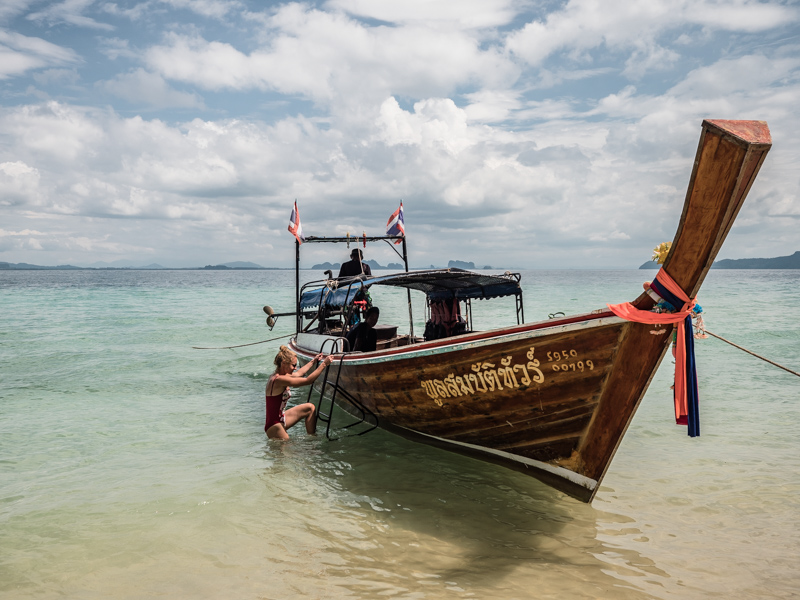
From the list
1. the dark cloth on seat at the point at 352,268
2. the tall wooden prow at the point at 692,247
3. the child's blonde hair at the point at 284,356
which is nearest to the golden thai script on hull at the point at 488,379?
the tall wooden prow at the point at 692,247

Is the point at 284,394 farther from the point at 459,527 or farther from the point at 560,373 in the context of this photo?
the point at 560,373

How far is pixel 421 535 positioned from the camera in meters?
5.16

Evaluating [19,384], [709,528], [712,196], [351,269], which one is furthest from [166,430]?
[712,196]

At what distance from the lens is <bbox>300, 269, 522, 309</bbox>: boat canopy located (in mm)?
8320

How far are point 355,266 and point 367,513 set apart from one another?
593cm

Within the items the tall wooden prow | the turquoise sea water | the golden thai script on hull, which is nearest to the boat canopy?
the golden thai script on hull

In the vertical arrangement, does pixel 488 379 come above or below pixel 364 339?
below

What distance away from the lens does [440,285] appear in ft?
32.1

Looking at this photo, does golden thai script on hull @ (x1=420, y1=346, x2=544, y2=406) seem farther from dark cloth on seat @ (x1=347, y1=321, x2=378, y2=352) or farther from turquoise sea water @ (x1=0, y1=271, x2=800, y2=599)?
dark cloth on seat @ (x1=347, y1=321, x2=378, y2=352)

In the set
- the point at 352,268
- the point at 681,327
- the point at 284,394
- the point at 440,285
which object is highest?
the point at 352,268

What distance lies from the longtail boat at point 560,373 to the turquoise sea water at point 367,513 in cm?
59

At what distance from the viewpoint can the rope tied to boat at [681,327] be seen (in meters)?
4.33

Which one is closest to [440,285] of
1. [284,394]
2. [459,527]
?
[284,394]

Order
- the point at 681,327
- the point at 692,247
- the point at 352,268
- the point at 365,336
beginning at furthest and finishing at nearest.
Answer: the point at 352,268, the point at 365,336, the point at 681,327, the point at 692,247
